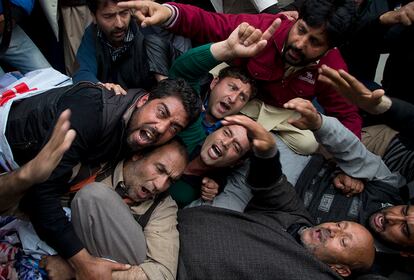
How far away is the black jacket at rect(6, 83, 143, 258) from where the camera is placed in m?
1.59

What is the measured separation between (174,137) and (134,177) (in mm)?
263

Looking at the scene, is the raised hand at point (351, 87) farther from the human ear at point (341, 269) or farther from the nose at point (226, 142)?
the human ear at point (341, 269)

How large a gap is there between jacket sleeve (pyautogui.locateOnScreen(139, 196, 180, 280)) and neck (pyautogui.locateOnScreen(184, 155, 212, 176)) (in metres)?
0.28

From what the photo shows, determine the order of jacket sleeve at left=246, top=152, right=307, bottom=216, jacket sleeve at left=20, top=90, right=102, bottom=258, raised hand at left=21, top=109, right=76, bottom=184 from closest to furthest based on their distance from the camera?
raised hand at left=21, top=109, right=76, bottom=184 → jacket sleeve at left=20, top=90, right=102, bottom=258 → jacket sleeve at left=246, top=152, right=307, bottom=216

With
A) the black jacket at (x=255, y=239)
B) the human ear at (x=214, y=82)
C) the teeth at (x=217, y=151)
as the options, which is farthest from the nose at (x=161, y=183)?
the human ear at (x=214, y=82)

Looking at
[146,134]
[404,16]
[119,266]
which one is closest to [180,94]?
[146,134]

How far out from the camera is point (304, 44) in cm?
212

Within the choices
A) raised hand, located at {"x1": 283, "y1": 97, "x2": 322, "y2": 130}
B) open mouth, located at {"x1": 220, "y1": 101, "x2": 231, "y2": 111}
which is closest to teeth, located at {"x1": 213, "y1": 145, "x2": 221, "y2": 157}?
open mouth, located at {"x1": 220, "y1": 101, "x2": 231, "y2": 111}

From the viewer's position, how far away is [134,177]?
1880mm

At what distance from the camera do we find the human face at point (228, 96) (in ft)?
7.63

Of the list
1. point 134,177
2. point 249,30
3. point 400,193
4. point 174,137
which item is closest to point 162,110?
point 174,137

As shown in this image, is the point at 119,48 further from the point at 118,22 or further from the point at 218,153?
the point at 218,153

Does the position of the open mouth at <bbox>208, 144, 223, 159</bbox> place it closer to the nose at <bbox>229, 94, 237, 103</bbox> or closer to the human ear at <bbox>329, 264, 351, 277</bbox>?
the nose at <bbox>229, 94, 237, 103</bbox>

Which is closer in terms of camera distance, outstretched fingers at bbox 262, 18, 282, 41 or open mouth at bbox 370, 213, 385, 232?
outstretched fingers at bbox 262, 18, 282, 41
